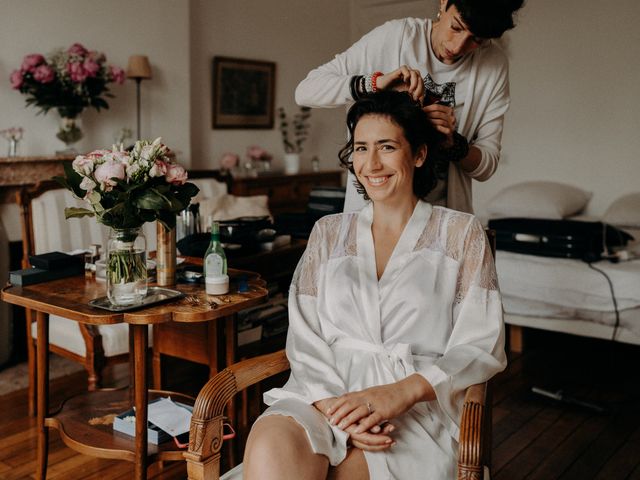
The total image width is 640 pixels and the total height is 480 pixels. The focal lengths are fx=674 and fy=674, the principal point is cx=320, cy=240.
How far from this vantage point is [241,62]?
18.3ft

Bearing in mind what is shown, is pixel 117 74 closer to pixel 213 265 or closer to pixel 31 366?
pixel 31 366

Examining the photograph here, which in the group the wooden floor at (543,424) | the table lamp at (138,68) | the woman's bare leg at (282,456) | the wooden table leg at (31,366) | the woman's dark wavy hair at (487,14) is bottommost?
the wooden floor at (543,424)

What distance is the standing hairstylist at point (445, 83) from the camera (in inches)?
72.1

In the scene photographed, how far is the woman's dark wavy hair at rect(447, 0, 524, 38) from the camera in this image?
169 cm

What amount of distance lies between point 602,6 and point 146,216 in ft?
14.0

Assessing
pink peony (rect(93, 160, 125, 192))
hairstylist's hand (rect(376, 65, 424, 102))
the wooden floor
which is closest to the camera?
hairstylist's hand (rect(376, 65, 424, 102))

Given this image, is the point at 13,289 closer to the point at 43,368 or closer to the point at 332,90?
the point at 43,368

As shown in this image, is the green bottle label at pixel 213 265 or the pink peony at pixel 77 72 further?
the pink peony at pixel 77 72

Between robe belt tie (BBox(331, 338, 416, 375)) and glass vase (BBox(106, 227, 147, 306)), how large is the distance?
616 millimetres

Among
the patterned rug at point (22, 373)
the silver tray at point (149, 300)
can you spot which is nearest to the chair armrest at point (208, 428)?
the silver tray at point (149, 300)

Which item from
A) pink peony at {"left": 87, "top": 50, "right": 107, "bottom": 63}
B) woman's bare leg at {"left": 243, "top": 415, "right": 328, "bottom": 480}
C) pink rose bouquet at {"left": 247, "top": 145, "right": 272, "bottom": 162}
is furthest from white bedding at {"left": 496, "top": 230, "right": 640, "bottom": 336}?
pink peony at {"left": 87, "top": 50, "right": 107, "bottom": 63}

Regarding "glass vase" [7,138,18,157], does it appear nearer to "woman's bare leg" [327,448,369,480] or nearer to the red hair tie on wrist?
the red hair tie on wrist

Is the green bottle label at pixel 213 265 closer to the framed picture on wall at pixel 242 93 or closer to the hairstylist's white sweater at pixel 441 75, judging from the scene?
the hairstylist's white sweater at pixel 441 75

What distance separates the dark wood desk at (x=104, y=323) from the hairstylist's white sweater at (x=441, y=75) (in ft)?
1.82
